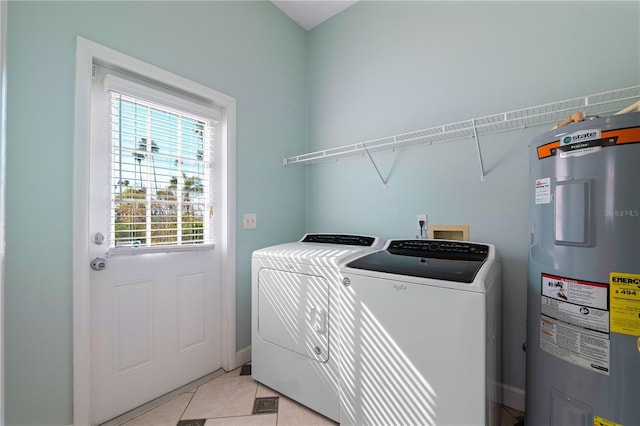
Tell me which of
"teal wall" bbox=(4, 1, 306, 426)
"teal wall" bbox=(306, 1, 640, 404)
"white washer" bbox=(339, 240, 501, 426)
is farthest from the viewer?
"teal wall" bbox=(306, 1, 640, 404)

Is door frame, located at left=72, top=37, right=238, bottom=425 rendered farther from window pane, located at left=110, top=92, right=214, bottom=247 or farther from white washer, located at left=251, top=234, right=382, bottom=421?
white washer, located at left=251, top=234, right=382, bottom=421

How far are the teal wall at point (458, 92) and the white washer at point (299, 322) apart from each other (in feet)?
1.89

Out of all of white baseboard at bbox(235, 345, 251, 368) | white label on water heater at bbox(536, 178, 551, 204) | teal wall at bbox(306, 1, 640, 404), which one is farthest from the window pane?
white label on water heater at bbox(536, 178, 551, 204)

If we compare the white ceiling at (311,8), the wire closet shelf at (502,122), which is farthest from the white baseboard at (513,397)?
the white ceiling at (311,8)

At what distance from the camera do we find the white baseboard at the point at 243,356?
81.0 inches

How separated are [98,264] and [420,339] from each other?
5.52 feet

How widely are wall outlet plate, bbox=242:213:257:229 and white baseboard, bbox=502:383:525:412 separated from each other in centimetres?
199

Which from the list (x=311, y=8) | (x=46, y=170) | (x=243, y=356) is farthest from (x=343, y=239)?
(x=311, y=8)

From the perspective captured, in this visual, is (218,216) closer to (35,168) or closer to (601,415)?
(35,168)

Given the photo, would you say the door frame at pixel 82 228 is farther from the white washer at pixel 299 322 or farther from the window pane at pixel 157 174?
the white washer at pixel 299 322

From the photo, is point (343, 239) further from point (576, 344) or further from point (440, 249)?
point (576, 344)

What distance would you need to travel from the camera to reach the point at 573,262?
101 centimetres

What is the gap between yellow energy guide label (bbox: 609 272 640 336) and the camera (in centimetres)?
90

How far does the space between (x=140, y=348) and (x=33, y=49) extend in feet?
A: 5.40
